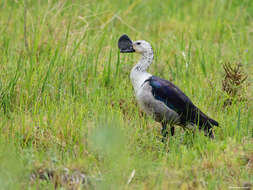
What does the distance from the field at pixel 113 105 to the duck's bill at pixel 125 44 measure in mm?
418

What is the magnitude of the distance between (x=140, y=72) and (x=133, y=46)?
366mm

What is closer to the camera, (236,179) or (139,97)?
(236,179)

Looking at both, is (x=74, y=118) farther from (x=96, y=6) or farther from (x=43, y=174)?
(x=96, y=6)

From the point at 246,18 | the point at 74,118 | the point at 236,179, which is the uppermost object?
the point at 246,18

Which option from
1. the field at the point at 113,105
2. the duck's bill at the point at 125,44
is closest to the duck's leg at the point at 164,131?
the field at the point at 113,105

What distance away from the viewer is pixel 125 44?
5.51 m

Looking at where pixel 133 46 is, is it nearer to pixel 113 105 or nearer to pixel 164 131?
pixel 113 105

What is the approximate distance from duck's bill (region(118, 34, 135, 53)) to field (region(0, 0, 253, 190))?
42 cm

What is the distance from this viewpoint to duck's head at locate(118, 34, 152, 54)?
5.34 meters

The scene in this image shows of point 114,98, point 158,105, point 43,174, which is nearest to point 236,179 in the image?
point 158,105

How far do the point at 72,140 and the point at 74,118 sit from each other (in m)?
0.25

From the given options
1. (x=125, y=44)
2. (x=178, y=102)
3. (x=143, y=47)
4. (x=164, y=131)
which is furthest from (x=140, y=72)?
(x=164, y=131)

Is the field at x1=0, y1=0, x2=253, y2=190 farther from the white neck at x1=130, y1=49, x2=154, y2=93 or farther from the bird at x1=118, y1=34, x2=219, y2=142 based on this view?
the white neck at x1=130, y1=49, x2=154, y2=93

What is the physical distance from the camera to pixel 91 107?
5074mm
